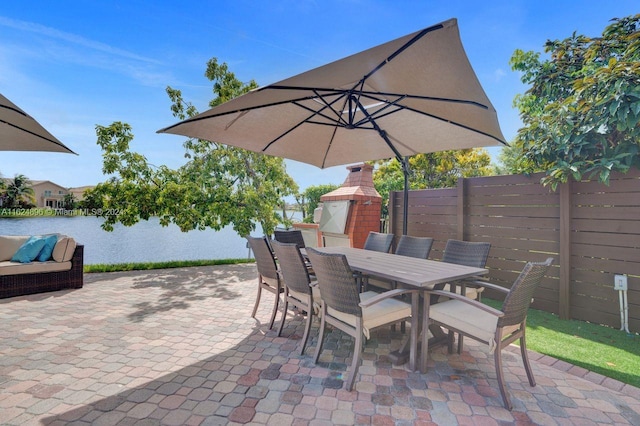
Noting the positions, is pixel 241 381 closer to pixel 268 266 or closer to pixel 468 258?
pixel 268 266

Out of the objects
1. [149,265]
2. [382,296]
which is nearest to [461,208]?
[382,296]

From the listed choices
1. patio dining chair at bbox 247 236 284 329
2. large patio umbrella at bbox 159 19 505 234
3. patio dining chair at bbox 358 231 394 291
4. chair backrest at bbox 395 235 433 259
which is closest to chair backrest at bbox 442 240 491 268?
chair backrest at bbox 395 235 433 259

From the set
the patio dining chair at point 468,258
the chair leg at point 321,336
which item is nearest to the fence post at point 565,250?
the patio dining chair at point 468,258

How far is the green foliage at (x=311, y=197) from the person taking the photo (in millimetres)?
9902

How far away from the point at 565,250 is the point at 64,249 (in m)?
7.13

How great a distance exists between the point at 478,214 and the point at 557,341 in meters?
1.99

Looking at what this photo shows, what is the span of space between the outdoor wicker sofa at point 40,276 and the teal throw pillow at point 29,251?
0.11m

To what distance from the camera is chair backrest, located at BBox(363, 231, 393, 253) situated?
4.17 meters

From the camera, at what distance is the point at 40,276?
4.18 metres

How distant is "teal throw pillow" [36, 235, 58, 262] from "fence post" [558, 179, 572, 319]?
7317 mm

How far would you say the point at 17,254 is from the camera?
14.1ft

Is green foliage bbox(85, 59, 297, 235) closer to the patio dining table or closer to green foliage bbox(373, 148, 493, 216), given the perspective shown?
the patio dining table

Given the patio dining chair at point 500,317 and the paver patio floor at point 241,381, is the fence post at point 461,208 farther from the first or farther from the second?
the patio dining chair at point 500,317

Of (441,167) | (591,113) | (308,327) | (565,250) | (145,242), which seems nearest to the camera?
(308,327)
